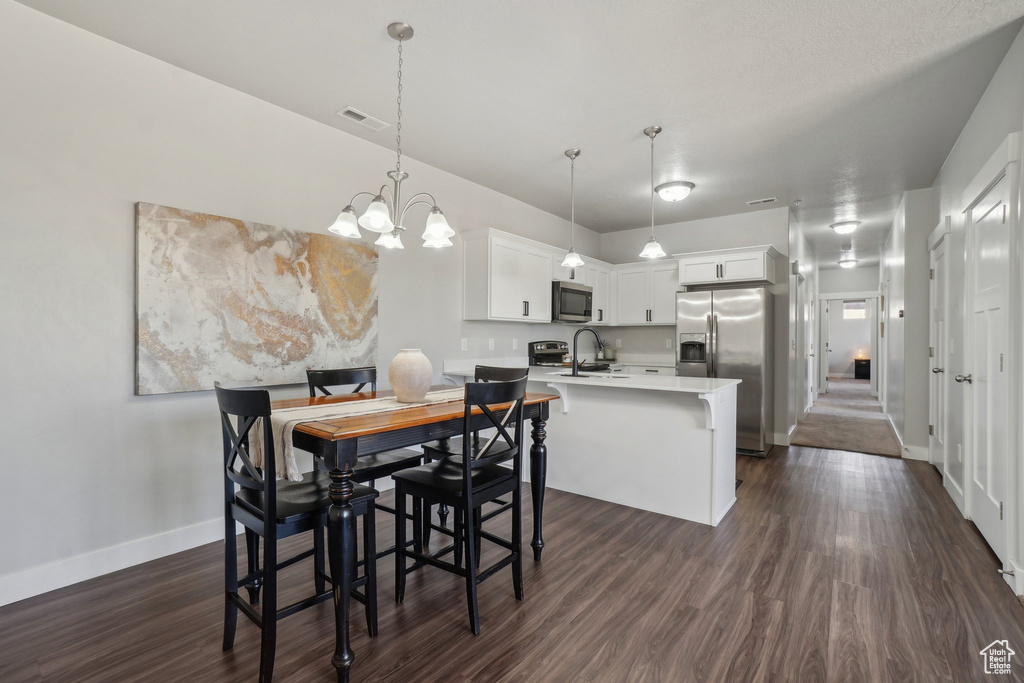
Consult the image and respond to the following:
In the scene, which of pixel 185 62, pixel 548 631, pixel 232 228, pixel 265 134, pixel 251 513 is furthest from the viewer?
pixel 265 134

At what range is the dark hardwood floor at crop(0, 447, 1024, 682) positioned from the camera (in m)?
1.73

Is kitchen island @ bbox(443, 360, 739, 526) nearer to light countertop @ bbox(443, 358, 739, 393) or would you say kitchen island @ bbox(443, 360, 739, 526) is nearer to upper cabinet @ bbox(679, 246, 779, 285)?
light countertop @ bbox(443, 358, 739, 393)

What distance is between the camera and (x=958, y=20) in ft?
7.30

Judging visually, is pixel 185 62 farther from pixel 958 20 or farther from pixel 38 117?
pixel 958 20

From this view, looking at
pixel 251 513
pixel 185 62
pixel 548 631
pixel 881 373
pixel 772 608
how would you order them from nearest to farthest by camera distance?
pixel 251 513 < pixel 548 631 < pixel 772 608 < pixel 185 62 < pixel 881 373

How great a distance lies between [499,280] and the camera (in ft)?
14.4

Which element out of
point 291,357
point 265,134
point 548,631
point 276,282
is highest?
point 265,134

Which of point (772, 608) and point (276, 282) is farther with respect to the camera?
point (276, 282)

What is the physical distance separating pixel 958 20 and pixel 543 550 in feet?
11.0

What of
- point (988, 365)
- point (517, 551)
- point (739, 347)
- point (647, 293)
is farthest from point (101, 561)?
point (647, 293)

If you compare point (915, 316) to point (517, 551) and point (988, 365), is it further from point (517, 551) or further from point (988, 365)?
point (517, 551)

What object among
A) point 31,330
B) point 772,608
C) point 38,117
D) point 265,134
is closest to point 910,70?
point 772,608

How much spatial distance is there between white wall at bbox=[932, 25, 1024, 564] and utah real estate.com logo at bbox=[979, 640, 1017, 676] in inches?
22.0

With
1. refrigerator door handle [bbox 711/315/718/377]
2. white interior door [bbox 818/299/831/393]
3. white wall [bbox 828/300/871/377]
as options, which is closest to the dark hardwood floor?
refrigerator door handle [bbox 711/315/718/377]
